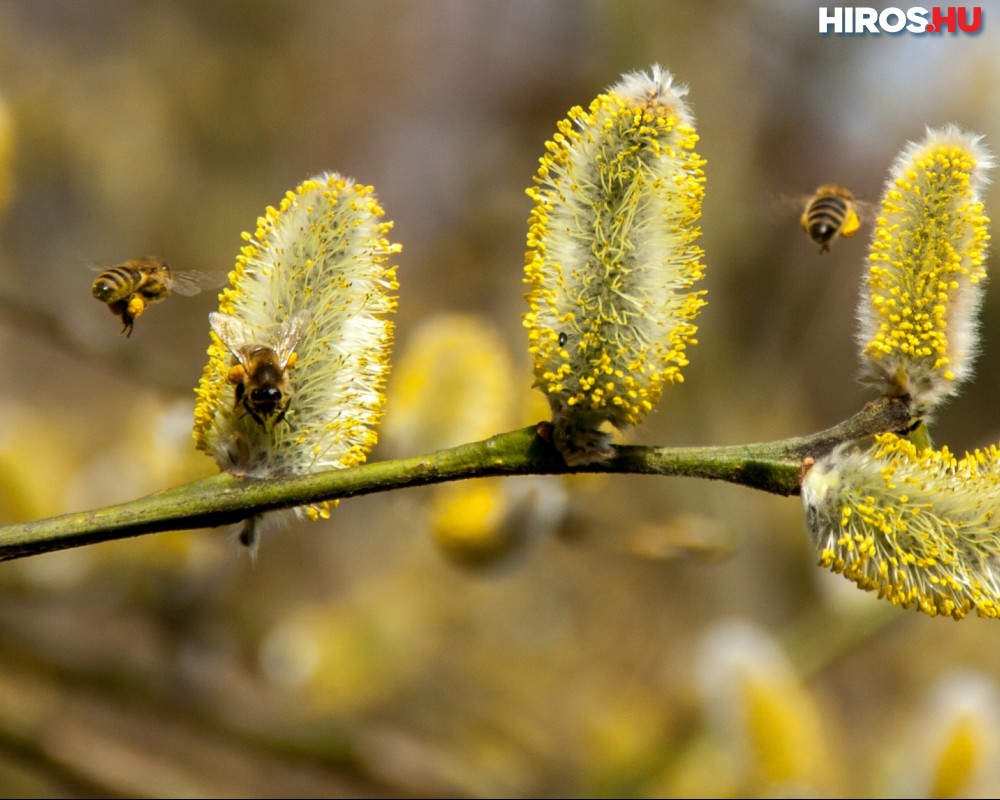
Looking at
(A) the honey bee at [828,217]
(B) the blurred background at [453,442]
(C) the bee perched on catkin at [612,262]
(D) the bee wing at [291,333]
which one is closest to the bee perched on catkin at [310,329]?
(D) the bee wing at [291,333]

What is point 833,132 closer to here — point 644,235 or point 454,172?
point 454,172

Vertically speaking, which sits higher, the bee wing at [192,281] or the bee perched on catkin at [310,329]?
the bee wing at [192,281]

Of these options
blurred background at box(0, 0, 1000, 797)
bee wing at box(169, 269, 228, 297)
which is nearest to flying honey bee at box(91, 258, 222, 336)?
bee wing at box(169, 269, 228, 297)

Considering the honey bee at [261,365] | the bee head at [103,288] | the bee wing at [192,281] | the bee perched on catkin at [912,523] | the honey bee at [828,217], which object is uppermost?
the honey bee at [828,217]

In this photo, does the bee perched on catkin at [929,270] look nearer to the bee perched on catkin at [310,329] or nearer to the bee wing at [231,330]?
the bee perched on catkin at [310,329]

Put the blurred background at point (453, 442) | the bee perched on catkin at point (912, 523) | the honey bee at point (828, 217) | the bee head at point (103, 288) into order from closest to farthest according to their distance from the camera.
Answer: the bee perched on catkin at point (912, 523) < the bee head at point (103, 288) < the honey bee at point (828, 217) < the blurred background at point (453, 442)

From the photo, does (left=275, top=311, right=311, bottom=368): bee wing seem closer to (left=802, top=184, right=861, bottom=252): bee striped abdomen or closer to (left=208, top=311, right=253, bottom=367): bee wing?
(left=208, top=311, right=253, bottom=367): bee wing
